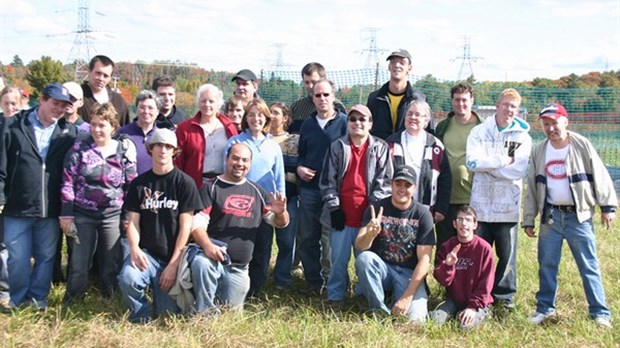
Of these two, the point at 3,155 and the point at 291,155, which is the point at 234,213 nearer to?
the point at 291,155

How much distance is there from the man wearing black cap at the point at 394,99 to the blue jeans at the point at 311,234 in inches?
35.6

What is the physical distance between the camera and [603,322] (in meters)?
4.77

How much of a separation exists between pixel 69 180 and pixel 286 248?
2.06 metres

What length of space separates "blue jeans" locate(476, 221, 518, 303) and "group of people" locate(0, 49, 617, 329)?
12mm

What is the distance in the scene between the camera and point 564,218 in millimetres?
4918

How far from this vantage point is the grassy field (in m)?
4.14

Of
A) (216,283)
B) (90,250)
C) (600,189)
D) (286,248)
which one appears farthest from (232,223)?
(600,189)

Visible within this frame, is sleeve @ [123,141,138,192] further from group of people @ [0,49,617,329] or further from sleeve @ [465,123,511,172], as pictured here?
sleeve @ [465,123,511,172]

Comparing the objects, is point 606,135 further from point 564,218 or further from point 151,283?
point 151,283

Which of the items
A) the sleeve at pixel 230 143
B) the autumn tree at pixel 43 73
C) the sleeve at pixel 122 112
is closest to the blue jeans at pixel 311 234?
the sleeve at pixel 230 143

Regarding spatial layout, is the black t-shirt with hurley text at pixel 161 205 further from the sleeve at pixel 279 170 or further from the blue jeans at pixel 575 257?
the blue jeans at pixel 575 257

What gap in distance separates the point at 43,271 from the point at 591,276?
14.9 feet

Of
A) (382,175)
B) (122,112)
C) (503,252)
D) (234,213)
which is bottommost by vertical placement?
(503,252)

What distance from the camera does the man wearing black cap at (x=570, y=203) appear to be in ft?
15.9
